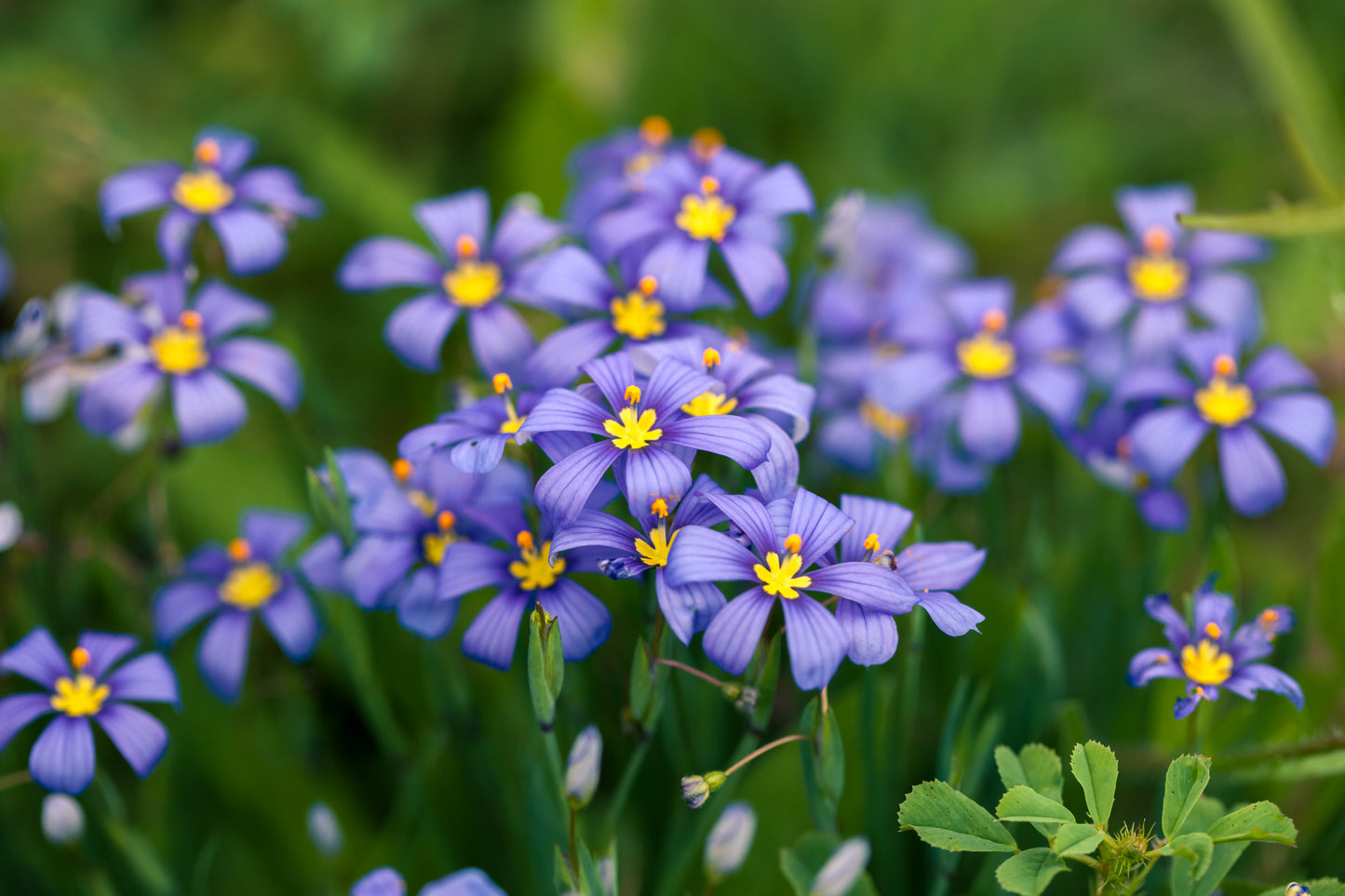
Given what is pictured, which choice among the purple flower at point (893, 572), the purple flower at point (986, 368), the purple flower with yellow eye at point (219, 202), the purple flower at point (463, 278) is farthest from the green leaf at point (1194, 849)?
the purple flower with yellow eye at point (219, 202)

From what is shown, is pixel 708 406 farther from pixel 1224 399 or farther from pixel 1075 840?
pixel 1224 399

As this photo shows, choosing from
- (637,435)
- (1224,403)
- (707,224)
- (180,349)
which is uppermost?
(707,224)

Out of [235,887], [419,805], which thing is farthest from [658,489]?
[235,887]

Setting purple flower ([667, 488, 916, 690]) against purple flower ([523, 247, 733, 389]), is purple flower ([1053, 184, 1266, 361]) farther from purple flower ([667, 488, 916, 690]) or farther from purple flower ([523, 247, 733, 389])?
purple flower ([667, 488, 916, 690])

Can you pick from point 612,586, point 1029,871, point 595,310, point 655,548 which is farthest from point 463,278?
point 1029,871

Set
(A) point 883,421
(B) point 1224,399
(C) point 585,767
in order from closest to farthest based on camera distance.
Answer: (C) point 585,767, (B) point 1224,399, (A) point 883,421

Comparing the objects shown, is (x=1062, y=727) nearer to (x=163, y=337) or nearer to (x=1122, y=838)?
(x=1122, y=838)
